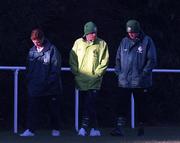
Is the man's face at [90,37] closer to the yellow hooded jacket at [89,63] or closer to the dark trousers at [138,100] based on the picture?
the yellow hooded jacket at [89,63]

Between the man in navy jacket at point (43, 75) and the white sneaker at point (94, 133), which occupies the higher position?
the man in navy jacket at point (43, 75)

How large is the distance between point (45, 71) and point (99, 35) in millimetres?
3292

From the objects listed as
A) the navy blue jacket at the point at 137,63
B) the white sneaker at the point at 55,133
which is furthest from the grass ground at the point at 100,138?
the navy blue jacket at the point at 137,63

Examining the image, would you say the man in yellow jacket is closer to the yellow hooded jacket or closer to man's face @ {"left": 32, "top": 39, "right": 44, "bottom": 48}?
the yellow hooded jacket

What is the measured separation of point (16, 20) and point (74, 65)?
7.27 ft

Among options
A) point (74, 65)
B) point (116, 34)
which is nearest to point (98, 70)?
point (74, 65)

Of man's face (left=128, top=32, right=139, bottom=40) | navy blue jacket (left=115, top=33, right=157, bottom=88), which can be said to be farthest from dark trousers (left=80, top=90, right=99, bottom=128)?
man's face (left=128, top=32, right=139, bottom=40)

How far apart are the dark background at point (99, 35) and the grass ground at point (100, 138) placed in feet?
2.97

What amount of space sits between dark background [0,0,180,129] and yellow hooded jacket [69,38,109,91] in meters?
1.63

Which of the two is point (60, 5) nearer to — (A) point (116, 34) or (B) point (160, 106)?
(A) point (116, 34)

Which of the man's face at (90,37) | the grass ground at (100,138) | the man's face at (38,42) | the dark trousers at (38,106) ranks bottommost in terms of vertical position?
the grass ground at (100,138)

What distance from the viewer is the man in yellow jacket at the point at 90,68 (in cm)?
1187

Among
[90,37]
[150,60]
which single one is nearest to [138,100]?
[150,60]

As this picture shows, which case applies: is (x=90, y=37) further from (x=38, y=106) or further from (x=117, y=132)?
(x=117, y=132)
